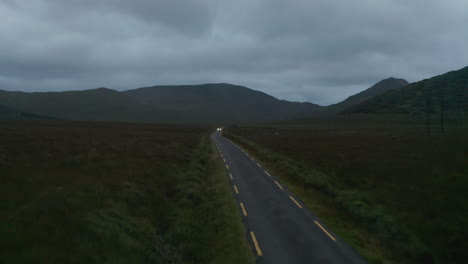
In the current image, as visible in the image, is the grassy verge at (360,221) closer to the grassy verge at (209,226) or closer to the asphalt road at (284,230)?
the asphalt road at (284,230)

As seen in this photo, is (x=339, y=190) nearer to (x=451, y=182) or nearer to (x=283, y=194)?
(x=283, y=194)

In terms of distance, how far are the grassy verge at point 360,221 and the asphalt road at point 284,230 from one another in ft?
2.26

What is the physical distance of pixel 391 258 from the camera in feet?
37.3

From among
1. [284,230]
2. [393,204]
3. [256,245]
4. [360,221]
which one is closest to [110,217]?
[256,245]

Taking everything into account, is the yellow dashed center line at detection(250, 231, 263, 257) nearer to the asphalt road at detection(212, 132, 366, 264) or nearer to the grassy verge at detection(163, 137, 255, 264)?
the asphalt road at detection(212, 132, 366, 264)

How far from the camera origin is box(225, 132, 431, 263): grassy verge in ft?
38.8

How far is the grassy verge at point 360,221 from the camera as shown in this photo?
11.8m

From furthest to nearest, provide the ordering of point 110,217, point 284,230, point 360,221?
1. point 360,221
2. point 284,230
3. point 110,217

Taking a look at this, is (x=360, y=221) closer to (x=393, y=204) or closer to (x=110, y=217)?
(x=393, y=204)

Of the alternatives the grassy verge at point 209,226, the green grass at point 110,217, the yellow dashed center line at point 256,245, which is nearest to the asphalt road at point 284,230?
the yellow dashed center line at point 256,245

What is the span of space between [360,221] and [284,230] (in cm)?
449

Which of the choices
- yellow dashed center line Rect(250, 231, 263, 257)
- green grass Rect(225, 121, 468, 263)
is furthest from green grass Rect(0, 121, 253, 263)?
green grass Rect(225, 121, 468, 263)

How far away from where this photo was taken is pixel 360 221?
50.1ft

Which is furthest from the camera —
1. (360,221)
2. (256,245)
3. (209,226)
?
(360,221)
